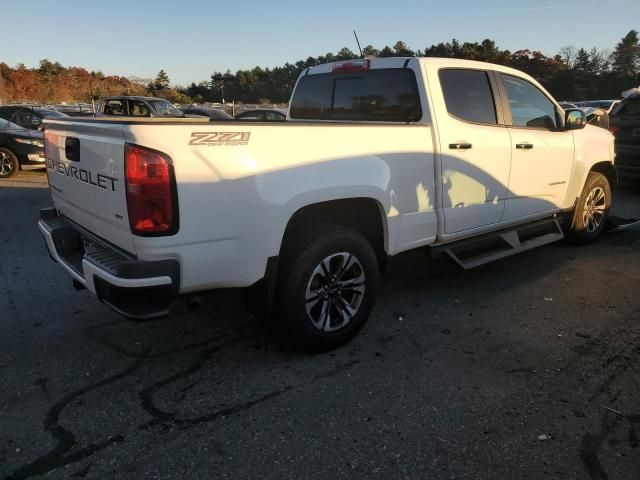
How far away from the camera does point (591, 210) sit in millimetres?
5938

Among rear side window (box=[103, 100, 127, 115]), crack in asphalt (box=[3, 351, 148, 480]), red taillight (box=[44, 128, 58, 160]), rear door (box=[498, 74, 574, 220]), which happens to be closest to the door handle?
rear door (box=[498, 74, 574, 220])

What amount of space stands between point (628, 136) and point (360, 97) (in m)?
6.81

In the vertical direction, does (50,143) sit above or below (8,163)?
above

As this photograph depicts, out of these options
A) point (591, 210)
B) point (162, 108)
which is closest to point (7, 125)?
point (162, 108)

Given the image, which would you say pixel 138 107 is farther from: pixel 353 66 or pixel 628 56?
pixel 628 56

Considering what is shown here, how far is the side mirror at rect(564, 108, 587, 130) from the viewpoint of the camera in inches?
203

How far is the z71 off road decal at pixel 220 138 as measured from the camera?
8.61 feet

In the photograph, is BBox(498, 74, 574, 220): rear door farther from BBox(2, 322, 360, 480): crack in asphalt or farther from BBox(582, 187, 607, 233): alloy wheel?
BBox(2, 322, 360, 480): crack in asphalt

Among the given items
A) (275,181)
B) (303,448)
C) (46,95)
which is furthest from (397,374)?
(46,95)

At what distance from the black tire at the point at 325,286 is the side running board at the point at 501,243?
89cm

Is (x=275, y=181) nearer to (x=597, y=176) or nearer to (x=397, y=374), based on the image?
(x=397, y=374)

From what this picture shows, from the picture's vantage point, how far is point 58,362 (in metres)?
3.30

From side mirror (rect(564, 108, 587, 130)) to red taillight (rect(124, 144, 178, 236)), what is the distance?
165 inches

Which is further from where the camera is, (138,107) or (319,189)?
(138,107)
